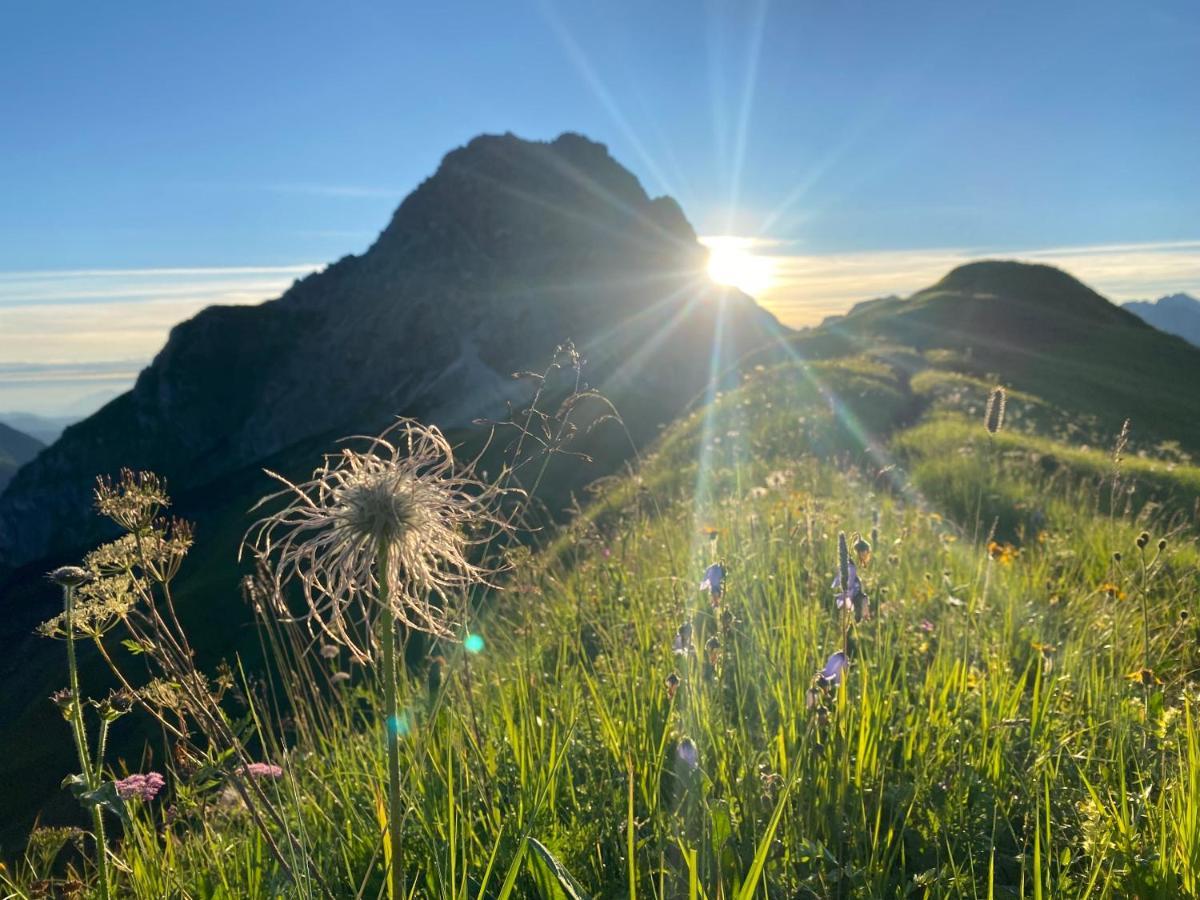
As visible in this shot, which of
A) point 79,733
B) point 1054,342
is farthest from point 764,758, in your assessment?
point 1054,342

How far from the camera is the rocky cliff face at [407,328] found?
108m

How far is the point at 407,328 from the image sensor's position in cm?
11050

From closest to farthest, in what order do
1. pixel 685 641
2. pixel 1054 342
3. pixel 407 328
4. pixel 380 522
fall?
pixel 380 522, pixel 685 641, pixel 1054 342, pixel 407 328

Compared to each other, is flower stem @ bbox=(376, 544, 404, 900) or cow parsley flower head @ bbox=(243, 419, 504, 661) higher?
cow parsley flower head @ bbox=(243, 419, 504, 661)

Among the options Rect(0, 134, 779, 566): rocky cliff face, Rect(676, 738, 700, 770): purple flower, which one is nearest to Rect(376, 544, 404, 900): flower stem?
Rect(676, 738, 700, 770): purple flower

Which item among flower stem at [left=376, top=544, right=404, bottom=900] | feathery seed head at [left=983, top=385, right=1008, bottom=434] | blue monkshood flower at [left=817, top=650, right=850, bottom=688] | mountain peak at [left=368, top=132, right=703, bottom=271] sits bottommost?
blue monkshood flower at [left=817, top=650, right=850, bottom=688]

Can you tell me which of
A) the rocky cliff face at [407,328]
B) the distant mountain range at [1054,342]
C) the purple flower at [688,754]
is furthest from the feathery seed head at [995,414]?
A: the rocky cliff face at [407,328]

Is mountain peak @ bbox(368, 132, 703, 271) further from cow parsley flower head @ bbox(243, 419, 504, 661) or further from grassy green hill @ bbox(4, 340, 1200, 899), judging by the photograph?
cow parsley flower head @ bbox(243, 419, 504, 661)

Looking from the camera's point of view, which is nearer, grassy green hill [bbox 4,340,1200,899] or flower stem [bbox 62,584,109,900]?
flower stem [bbox 62,584,109,900]

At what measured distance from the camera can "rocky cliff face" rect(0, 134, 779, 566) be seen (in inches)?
4264

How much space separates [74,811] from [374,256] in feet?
434

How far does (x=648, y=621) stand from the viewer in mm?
4402

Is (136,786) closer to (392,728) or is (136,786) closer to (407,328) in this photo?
(392,728)

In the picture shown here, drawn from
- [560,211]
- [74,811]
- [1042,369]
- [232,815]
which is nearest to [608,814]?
[232,815]
